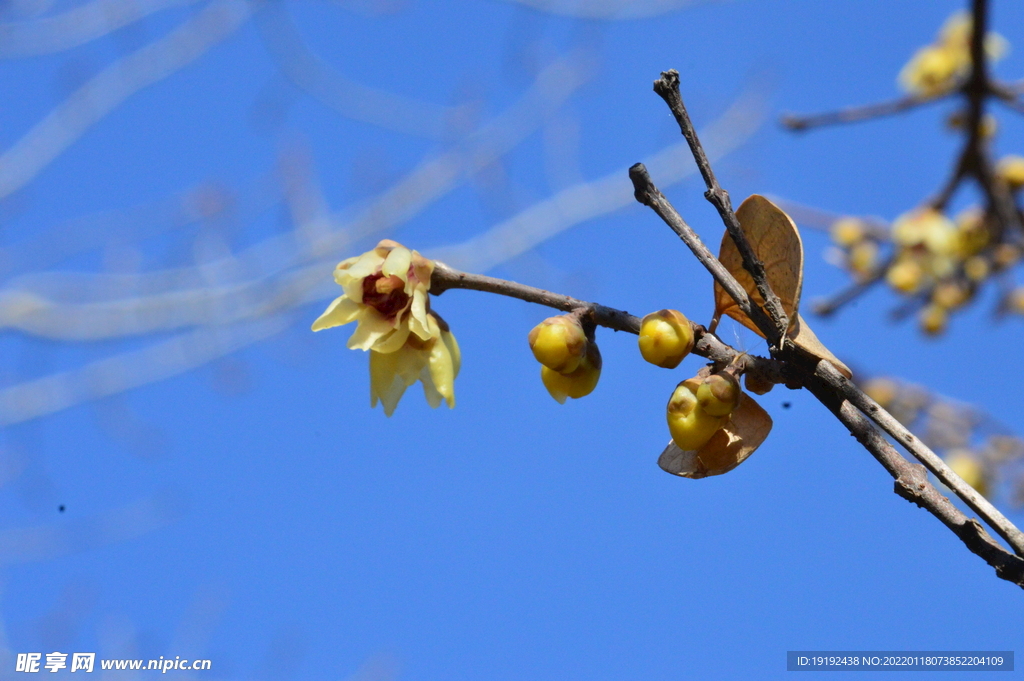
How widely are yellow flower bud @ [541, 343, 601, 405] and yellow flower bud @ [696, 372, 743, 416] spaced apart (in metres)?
0.14

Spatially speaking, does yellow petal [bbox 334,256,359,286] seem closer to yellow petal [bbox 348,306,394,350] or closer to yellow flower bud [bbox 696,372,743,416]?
yellow petal [bbox 348,306,394,350]

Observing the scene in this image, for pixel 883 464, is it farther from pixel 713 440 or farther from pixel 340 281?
pixel 340 281

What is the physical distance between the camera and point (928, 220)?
9.88 feet

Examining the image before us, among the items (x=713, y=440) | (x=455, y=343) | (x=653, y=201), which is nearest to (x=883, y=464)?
(x=713, y=440)

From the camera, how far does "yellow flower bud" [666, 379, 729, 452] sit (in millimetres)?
912

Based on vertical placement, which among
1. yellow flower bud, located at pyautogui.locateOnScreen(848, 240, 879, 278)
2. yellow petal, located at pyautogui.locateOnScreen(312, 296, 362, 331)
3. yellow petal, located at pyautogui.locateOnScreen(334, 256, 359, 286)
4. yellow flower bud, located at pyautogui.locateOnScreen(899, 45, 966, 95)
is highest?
yellow flower bud, located at pyautogui.locateOnScreen(899, 45, 966, 95)

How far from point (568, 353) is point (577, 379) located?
3.4 inches

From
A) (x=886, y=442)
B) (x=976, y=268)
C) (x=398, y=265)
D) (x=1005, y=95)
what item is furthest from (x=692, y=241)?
(x=976, y=268)

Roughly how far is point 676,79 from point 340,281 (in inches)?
18.5

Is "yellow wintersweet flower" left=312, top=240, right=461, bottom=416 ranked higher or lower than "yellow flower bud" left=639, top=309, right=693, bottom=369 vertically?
higher

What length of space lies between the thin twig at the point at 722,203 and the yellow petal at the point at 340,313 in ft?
1.47

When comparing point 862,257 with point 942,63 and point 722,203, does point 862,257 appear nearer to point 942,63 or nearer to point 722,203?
point 942,63

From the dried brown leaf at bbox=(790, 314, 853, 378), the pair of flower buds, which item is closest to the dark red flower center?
the pair of flower buds

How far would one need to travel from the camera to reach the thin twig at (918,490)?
74cm
